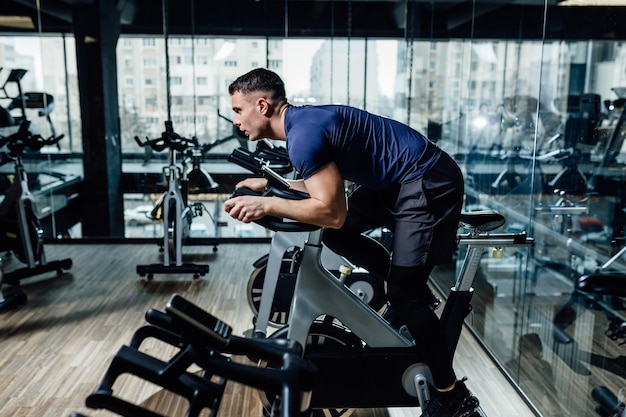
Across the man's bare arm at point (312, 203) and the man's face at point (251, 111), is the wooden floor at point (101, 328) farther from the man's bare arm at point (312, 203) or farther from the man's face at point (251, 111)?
the man's face at point (251, 111)

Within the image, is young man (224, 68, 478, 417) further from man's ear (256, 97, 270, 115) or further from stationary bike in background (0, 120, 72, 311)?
stationary bike in background (0, 120, 72, 311)

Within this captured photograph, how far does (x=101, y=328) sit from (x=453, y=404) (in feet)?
7.20

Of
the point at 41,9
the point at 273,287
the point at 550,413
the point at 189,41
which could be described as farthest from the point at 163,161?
the point at 550,413

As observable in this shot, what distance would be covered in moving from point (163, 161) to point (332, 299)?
3891 mm

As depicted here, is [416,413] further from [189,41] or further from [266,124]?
[189,41]

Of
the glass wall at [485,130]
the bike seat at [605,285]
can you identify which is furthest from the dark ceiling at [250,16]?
the bike seat at [605,285]

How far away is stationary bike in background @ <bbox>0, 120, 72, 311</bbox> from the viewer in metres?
4.10

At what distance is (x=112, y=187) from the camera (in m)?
5.48

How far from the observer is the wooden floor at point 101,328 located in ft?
8.13

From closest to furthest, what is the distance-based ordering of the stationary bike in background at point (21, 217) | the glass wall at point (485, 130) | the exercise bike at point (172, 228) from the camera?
the glass wall at point (485, 130) < the stationary bike in background at point (21, 217) < the exercise bike at point (172, 228)

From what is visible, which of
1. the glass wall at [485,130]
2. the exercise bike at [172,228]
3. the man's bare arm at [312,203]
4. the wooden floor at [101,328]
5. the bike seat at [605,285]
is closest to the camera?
the bike seat at [605,285]

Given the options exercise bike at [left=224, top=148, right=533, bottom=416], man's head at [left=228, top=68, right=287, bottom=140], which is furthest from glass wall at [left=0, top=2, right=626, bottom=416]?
man's head at [left=228, top=68, right=287, bottom=140]

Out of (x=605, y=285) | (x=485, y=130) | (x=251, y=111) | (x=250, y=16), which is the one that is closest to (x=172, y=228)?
(x=250, y=16)

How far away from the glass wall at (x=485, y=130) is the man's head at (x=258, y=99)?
43.3 inches
